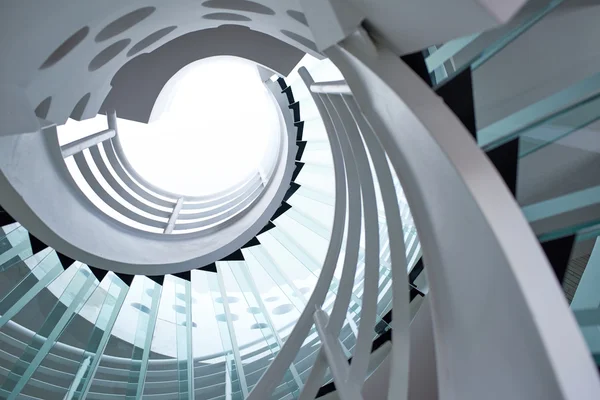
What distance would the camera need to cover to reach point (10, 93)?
176 inches

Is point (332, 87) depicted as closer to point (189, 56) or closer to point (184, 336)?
point (189, 56)

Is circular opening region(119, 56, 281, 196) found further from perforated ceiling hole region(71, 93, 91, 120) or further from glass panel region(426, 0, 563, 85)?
glass panel region(426, 0, 563, 85)

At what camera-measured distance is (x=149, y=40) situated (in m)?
7.41

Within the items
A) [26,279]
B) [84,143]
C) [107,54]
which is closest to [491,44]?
[107,54]

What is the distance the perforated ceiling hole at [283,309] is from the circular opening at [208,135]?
164 inches

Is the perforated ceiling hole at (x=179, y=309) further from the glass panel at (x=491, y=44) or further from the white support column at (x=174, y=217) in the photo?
the glass panel at (x=491, y=44)

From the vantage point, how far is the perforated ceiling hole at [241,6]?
581 centimetres

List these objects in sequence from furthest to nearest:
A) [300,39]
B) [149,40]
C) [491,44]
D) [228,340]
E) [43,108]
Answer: [228,340], [149,40], [300,39], [43,108], [491,44]

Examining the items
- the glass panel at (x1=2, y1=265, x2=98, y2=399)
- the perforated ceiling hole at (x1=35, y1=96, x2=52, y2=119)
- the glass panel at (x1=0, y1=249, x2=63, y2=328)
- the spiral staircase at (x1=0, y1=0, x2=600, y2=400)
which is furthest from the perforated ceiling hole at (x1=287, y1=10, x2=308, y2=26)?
the glass panel at (x1=2, y1=265, x2=98, y2=399)

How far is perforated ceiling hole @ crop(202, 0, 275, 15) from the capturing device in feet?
19.1

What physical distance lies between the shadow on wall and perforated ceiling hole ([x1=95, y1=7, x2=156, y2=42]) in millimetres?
2446

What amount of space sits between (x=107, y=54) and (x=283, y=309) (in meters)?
6.38

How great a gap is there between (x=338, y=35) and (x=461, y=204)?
128 cm

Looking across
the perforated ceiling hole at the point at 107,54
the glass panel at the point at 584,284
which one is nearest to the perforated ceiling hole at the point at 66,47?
the perforated ceiling hole at the point at 107,54
